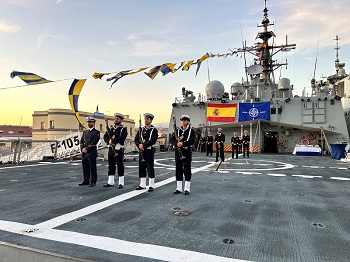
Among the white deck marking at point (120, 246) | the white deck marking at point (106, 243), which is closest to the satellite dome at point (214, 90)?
the white deck marking at point (106, 243)

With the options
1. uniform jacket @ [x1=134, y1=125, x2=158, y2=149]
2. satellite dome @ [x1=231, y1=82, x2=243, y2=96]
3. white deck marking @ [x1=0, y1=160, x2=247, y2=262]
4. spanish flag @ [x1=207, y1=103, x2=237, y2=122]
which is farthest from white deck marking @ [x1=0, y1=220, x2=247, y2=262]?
satellite dome @ [x1=231, y1=82, x2=243, y2=96]

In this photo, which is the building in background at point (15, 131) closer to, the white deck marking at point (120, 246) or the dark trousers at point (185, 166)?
the dark trousers at point (185, 166)

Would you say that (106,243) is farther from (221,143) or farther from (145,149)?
(221,143)

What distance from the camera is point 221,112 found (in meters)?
20.7

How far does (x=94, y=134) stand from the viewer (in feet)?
20.5

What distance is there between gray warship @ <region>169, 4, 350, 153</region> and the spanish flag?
273 millimetres

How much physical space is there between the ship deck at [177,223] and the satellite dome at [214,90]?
57.4 feet

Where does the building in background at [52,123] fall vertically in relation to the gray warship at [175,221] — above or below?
above

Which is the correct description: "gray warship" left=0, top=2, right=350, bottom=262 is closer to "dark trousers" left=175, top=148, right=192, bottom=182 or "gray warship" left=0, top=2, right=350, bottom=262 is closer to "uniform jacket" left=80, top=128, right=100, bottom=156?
"dark trousers" left=175, top=148, right=192, bottom=182

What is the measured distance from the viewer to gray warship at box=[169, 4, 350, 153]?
18.7 metres

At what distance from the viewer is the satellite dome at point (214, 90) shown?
22.6 metres

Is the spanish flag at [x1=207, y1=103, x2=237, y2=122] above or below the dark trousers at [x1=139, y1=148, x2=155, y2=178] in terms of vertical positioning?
above

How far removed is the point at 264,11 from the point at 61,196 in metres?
25.1

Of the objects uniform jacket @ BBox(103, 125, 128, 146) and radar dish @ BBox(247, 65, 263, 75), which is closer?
uniform jacket @ BBox(103, 125, 128, 146)
